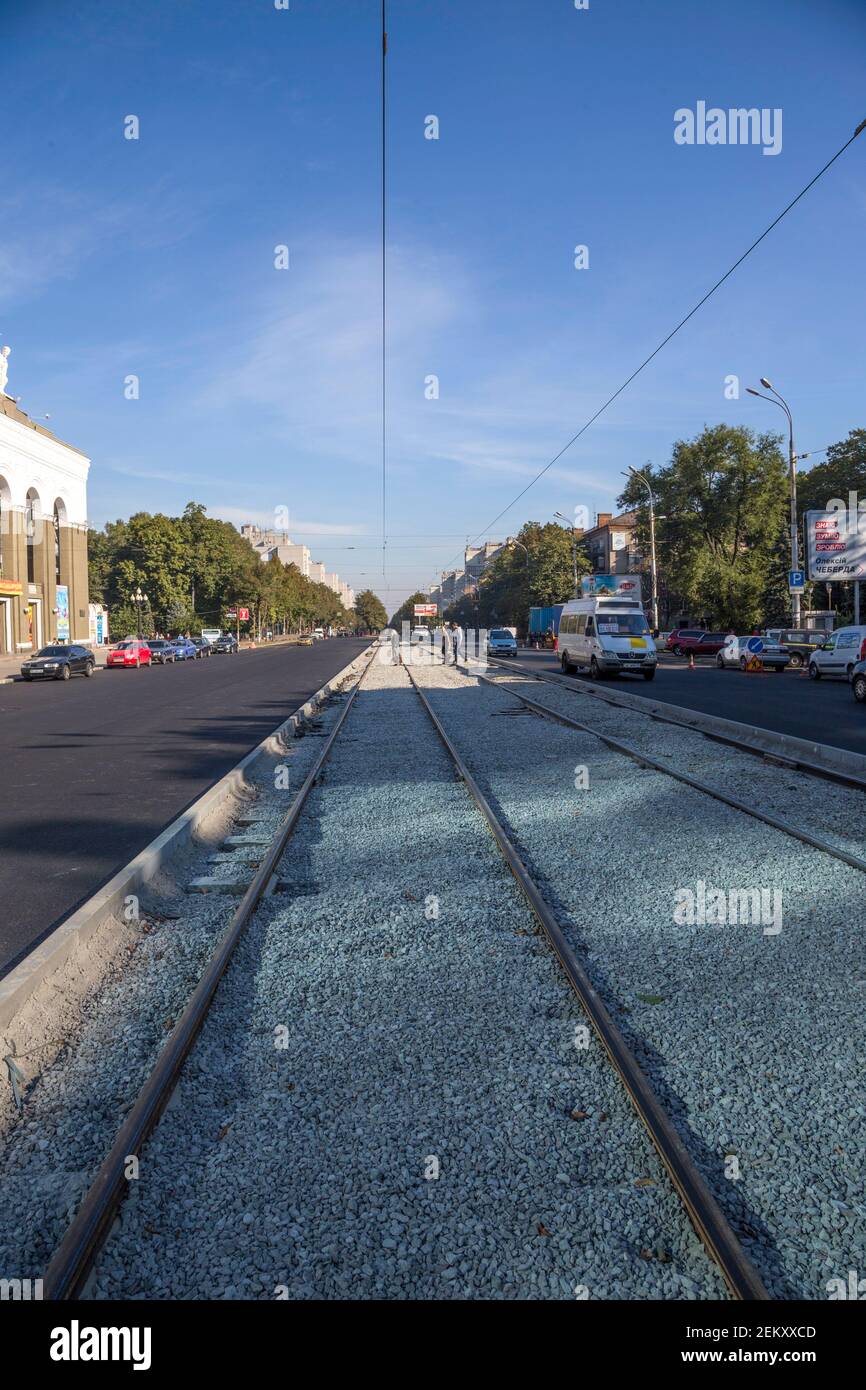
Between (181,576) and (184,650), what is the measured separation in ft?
114

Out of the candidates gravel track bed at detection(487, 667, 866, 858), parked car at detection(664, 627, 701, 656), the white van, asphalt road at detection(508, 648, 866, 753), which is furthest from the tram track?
parked car at detection(664, 627, 701, 656)

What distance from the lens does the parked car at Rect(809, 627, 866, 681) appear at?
1117 inches

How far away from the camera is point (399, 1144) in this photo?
3311mm

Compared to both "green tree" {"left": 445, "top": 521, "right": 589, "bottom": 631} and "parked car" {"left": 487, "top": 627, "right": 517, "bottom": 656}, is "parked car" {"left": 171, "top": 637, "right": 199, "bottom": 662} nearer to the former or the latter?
"parked car" {"left": 487, "top": 627, "right": 517, "bottom": 656}

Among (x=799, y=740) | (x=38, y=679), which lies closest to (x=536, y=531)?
(x=38, y=679)

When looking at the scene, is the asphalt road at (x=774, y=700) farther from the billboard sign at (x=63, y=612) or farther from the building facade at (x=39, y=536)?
the billboard sign at (x=63, y=612)

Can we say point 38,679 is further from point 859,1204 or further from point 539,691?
point 859,1204

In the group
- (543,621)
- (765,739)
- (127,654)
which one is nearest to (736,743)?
(765,739)

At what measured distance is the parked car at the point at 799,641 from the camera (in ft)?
132

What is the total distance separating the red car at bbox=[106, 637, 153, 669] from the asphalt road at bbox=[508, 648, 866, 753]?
27627 millimetres

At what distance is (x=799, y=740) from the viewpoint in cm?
1377

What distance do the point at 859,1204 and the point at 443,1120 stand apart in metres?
1.39

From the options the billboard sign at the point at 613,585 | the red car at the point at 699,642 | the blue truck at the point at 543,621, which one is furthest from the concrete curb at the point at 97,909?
the blue truck at the point at 543,621
